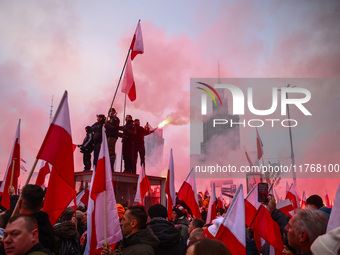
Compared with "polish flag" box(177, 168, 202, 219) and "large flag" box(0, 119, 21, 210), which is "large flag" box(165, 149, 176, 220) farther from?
"large flag" box(0, 119, 21, 210)

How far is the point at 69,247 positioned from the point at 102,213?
0.64 m

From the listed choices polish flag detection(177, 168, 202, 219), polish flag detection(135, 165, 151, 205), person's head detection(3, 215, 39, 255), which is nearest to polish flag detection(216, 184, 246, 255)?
person's head detection(3, 215, 39, 255)

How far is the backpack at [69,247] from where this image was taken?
4.21 m

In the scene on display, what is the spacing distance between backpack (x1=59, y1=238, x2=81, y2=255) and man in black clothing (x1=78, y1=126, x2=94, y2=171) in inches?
382

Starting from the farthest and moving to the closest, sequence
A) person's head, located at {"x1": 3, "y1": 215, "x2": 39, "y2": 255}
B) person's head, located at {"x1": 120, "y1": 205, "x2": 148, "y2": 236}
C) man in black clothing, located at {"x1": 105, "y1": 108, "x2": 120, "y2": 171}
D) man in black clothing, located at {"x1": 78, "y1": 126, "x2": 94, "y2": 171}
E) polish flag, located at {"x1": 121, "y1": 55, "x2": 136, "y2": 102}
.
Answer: man in black clothing, located at {"x1": 78, "y1": 126, "x2": 94, "y2": 171}, man in black clothing, located at {"x1": 105, "y1": 108, "x2": 120, "y2": 171}, polish flag, located at {"x1": 121, "y1": 55, "x2": 136, "y2": 102}, person's head, located at {"x1": 120, "y1": 205, "x2": 148, "y2": 236}, person's head, located at {"x1": 3, "y1": 215, "x2": 39, "y2": 255}

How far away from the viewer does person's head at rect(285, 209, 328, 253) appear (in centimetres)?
284

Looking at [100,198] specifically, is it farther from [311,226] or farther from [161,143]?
[161,143]

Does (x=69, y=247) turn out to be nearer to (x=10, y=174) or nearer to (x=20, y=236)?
(x=20, y=236)

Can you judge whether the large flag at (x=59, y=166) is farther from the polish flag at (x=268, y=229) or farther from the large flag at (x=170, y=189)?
the large flag at (x=170, y=189)

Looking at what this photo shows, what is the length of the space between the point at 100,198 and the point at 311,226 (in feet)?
9.50

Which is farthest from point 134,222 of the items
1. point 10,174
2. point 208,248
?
point 10,174

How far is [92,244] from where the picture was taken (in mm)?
4816

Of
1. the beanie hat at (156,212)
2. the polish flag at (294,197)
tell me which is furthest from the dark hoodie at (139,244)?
the polish flag at (294,197)

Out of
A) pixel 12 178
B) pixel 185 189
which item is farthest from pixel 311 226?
pixel 185 189
